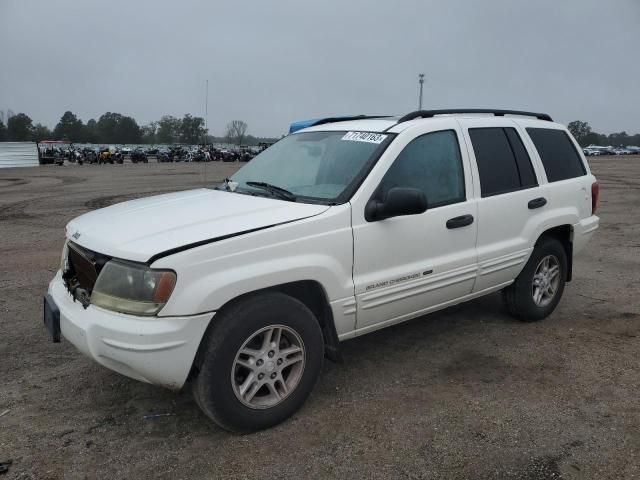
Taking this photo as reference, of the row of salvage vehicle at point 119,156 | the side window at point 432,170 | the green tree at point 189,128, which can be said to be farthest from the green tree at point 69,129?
the side window at point 432,170

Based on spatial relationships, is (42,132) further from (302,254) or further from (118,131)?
(302,254)

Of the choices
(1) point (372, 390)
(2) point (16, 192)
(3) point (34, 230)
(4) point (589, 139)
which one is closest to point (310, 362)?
(1) point (372, 390)

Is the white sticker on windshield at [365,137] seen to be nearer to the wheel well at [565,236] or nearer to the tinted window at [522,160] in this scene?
the tinted window at [522,160]

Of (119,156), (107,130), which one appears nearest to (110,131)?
(107,130)

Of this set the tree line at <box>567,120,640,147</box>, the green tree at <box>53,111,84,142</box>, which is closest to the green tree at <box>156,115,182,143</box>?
the green tree at <box>53,111,84,142</box>

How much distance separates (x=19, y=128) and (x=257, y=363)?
98.9 metres

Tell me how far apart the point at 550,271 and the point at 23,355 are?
4.36m

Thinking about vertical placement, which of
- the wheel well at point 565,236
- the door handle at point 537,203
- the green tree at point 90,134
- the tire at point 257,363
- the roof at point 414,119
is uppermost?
the green tree at point 90,134

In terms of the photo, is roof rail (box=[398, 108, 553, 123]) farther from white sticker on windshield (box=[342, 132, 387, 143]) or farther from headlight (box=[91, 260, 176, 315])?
headlight (box=[91, 260, 176, 315])

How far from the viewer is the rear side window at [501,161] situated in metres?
4.22

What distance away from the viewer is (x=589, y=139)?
374 feet

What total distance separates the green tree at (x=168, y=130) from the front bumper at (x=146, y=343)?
343ft

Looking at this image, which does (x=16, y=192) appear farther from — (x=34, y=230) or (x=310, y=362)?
(x=310, y=362)

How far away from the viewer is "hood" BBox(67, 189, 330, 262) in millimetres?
2871
